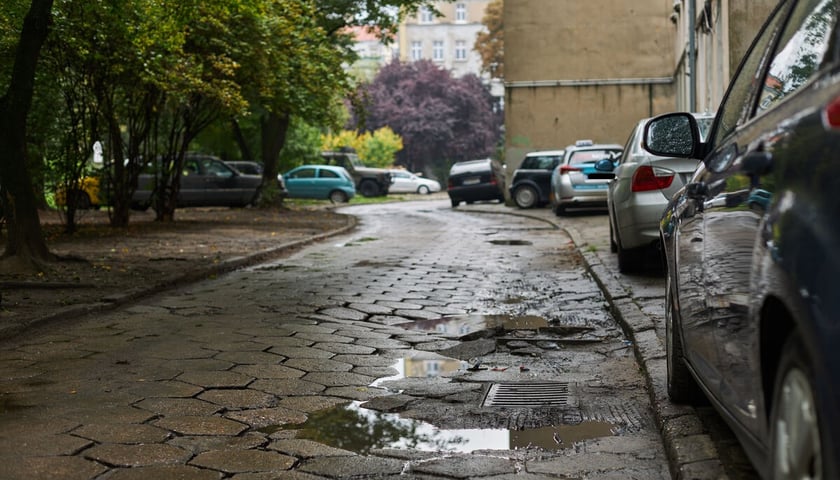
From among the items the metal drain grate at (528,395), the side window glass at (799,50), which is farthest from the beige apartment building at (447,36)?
the side window glass at (799,50)

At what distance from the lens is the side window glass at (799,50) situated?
287cm

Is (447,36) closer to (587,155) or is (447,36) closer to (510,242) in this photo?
(587,155)

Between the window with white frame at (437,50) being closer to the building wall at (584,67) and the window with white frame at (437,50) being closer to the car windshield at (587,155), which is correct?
the building wall at (584,67)

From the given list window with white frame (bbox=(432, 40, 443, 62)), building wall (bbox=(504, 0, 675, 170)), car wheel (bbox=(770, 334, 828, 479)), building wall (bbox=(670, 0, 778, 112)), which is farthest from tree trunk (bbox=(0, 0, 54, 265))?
window with white frame (bbox=(432, 40, 443, 62))

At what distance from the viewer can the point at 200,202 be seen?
103 ft

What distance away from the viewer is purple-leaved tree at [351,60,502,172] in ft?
230

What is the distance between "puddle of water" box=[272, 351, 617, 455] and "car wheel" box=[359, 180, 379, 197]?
4148 centimetres

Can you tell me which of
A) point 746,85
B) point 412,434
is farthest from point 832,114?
point 412,434

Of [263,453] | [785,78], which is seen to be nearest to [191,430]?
[263,453]

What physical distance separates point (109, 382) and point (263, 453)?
187cm

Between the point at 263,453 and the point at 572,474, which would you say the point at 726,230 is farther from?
the point at 263,453

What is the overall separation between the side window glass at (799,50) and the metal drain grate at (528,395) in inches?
92.3

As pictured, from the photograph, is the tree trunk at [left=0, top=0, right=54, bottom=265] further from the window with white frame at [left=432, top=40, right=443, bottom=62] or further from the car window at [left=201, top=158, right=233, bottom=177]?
the window with white frame at [left=432, top=40, right=443, bottom=62]

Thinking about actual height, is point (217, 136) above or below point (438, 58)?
below
